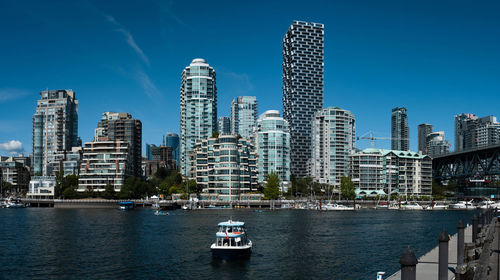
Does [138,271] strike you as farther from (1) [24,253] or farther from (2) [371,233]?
(2) [371,233]

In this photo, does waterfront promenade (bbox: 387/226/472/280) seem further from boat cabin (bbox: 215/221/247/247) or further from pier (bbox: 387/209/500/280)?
boat cabin (bbox: 215/221/247/247)

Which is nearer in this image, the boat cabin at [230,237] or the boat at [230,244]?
the boat at [230,244]

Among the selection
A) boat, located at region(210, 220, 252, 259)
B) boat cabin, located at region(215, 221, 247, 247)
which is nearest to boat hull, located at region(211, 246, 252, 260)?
boat, located at region(210, 220, 252, 259)

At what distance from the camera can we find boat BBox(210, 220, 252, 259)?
198 ft

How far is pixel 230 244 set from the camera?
202ft

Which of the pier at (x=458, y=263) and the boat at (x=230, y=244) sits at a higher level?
the pier at (x=458, y=263)

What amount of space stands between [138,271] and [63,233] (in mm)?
47881

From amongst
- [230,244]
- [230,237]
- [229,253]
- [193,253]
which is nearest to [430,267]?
[229,253]

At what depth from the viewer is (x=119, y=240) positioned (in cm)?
8362

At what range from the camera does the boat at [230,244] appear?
60.4m

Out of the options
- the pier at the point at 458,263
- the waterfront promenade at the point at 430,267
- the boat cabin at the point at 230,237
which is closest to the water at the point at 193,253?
the boat cabin at the point at 230,237

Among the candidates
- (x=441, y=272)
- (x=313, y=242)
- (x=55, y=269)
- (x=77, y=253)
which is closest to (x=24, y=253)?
(x=77, y=253)

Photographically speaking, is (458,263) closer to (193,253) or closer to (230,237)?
(230,237)

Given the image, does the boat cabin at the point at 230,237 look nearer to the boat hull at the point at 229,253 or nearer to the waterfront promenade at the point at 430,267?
the boat hull at the point at 229,253
